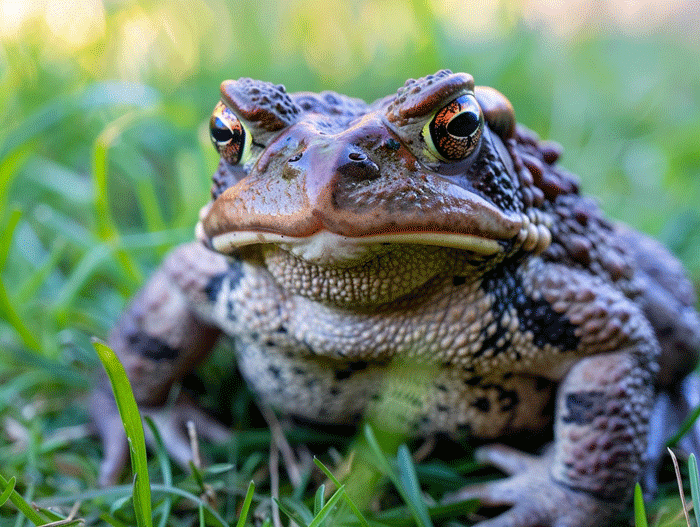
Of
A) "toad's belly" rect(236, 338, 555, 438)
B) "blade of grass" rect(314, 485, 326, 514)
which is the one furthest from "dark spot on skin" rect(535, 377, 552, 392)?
"blade of grass" rect(314, 485, 326, 514)

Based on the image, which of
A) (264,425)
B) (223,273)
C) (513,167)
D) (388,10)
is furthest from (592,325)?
(388,10)

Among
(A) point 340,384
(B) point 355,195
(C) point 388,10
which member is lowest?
(A) point 340,384

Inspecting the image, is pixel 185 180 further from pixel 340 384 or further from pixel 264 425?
pixel 340 384

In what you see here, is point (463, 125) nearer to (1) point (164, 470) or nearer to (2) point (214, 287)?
(2) point (214, 287)

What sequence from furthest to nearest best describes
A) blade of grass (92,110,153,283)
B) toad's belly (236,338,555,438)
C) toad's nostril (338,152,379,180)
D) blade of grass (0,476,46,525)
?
blade of grass (92,110,153,283) → toad's belly (236,338,555,438) → blade of grass (0,476,46,525) → toad's nostril (338,152,379,180)

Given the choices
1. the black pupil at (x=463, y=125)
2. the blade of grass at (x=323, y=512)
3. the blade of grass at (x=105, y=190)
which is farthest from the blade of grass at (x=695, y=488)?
the blade of grass at (x=105, y=190)

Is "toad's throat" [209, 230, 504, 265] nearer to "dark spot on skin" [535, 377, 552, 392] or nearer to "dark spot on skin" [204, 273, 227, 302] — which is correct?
"dark spot on skin" [204, 273, 227, 302]

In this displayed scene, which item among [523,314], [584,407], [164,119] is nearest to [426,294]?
[523,314]
